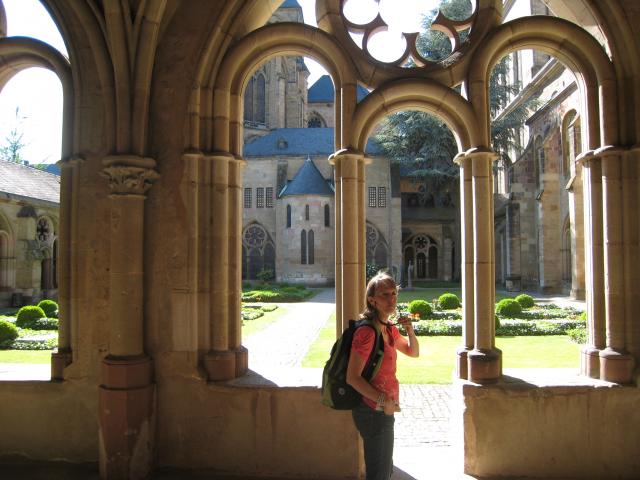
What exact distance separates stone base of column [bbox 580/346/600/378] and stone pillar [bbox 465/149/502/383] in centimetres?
74

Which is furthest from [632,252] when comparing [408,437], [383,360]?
[408,437]

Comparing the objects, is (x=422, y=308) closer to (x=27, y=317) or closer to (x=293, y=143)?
(x=27, y=317)

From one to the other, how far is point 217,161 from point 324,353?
634cm

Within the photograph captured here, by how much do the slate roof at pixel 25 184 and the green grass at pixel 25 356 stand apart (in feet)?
37.5

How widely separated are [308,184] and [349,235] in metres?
30.1

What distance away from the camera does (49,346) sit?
10.3m

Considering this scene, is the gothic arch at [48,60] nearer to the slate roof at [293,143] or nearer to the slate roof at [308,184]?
the slate roof at [308,184]

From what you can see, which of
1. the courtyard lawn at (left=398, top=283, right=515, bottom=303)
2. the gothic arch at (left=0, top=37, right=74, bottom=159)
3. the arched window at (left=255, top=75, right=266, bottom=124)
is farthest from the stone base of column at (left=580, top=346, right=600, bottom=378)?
the arched window at (left=255, top=75, right=266, bottom=124)

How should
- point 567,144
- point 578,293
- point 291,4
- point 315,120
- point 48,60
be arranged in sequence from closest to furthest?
point 48,60, point 578,293, point 567,144, point 291,4, point 315,120

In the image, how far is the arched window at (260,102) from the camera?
43250 mm

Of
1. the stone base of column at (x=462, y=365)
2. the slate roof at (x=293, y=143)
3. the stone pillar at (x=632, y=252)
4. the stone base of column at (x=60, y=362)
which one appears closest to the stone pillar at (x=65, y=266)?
the stone base of column at (x=60, y=362)

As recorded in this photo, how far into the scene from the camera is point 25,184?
21.8 meters

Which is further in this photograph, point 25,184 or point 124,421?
point 25,184

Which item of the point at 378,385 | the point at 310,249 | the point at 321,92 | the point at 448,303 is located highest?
the point at 321,92
